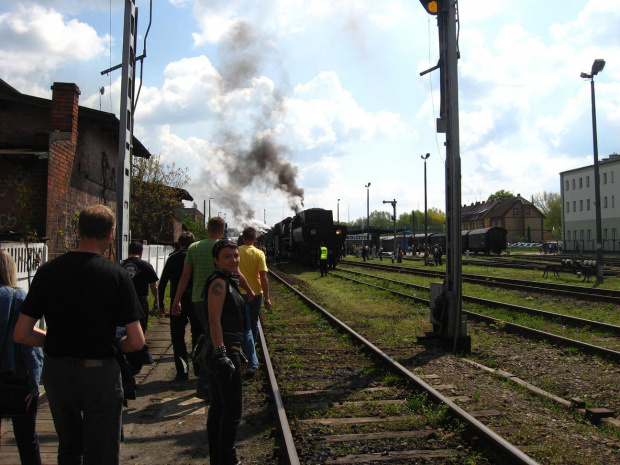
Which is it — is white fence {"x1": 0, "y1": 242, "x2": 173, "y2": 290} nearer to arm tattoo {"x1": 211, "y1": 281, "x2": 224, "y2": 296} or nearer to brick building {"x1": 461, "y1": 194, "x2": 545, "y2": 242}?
arm tattoo {"x1": 211, "y1": 281, "x2": 224, "y2": 296}

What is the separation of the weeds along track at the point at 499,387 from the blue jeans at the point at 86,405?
2.00 meters

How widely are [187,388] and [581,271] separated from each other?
2113 cm

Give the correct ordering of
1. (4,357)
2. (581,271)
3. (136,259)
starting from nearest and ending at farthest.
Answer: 1. (4,357)
2. (136,259)
3. (581,271)

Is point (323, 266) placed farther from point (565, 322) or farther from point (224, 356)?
point (224, 356)

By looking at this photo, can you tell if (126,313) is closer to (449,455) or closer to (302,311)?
(449,455)

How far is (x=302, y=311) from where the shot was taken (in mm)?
13492

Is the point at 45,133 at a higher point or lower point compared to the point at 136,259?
higher

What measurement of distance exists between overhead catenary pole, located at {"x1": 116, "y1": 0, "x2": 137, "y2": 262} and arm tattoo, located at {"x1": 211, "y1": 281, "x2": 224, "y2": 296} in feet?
13.3

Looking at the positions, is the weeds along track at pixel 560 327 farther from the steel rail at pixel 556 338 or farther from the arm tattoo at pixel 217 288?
the arm tattoo at pixel 217 288

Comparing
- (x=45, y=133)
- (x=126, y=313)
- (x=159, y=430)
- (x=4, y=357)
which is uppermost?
(x=45, y=133)

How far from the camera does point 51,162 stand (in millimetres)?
11125

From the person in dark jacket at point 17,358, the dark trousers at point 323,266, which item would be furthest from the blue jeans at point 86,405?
the dark trousers at point 323,266

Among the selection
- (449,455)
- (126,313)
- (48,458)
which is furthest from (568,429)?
(48,458)

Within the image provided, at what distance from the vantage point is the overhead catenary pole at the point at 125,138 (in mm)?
7586
